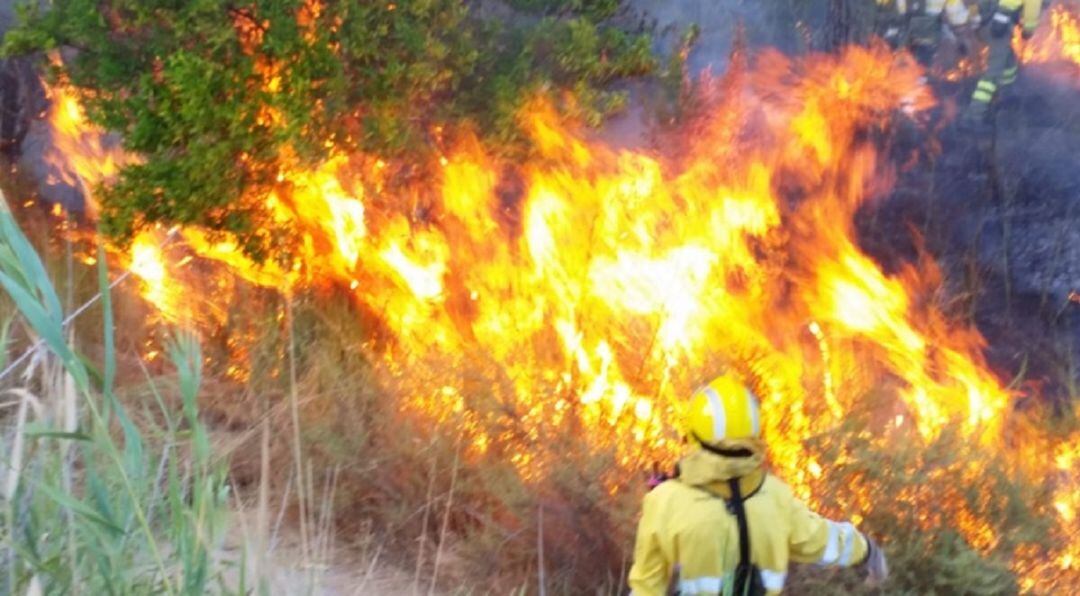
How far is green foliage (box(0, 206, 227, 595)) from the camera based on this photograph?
94.6 inches

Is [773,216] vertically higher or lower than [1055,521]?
higher

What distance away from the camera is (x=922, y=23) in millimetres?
8719

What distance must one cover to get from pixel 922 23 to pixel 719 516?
584 centimetres

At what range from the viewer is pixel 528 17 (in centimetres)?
701

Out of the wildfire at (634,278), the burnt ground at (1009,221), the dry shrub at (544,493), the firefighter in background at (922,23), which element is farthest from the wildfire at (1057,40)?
the dry shrub at (544,493)

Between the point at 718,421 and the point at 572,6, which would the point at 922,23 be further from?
the point at 718,421

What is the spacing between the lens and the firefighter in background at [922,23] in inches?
343

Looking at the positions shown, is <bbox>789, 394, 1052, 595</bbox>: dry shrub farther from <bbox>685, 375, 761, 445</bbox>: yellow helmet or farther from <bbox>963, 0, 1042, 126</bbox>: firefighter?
<bbox>963, 0, 1042, 126</bbox>: firefighter

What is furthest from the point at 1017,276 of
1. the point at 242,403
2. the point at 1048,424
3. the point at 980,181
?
the point at 242,403

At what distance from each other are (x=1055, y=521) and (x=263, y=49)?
13.6 feet

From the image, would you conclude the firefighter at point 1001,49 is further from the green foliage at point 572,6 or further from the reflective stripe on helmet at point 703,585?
the reflective stripe on helmet at point 703,585

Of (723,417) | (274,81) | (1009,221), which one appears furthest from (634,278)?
(1009,221)

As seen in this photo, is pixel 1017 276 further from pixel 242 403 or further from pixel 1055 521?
pixel 242 403

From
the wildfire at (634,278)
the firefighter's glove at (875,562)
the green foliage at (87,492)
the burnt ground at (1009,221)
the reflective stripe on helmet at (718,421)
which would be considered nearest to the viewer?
the green foliage at (87,492)
